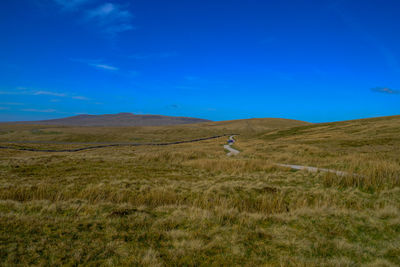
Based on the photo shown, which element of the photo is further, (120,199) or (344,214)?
(120,199)

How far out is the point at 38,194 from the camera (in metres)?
11.4

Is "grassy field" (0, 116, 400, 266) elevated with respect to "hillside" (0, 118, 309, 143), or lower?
lower

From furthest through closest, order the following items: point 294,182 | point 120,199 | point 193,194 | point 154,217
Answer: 1. point 294,182
2. point 193,194
3. point 120,199
4. point 154,217

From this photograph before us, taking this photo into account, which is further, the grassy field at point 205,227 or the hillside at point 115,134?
the hillside at point 115,134

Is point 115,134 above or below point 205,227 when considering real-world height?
above

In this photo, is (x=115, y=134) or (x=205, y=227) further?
(x=115, y=134)

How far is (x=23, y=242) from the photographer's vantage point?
616 cm

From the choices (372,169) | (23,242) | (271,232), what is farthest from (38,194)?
(372,169)

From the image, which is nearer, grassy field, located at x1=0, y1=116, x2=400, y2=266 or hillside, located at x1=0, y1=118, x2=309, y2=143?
grassy field, located at x1=0, y1=116, x2=400, y2=266

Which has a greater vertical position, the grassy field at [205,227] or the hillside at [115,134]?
the hillside at [115,134]

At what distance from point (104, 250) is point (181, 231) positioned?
227cm

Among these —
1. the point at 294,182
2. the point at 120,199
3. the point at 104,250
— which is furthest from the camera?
the point at 294,182

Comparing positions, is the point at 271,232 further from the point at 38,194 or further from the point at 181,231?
the point at 38,194

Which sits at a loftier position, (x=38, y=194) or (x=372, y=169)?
(x=372, y=169)
